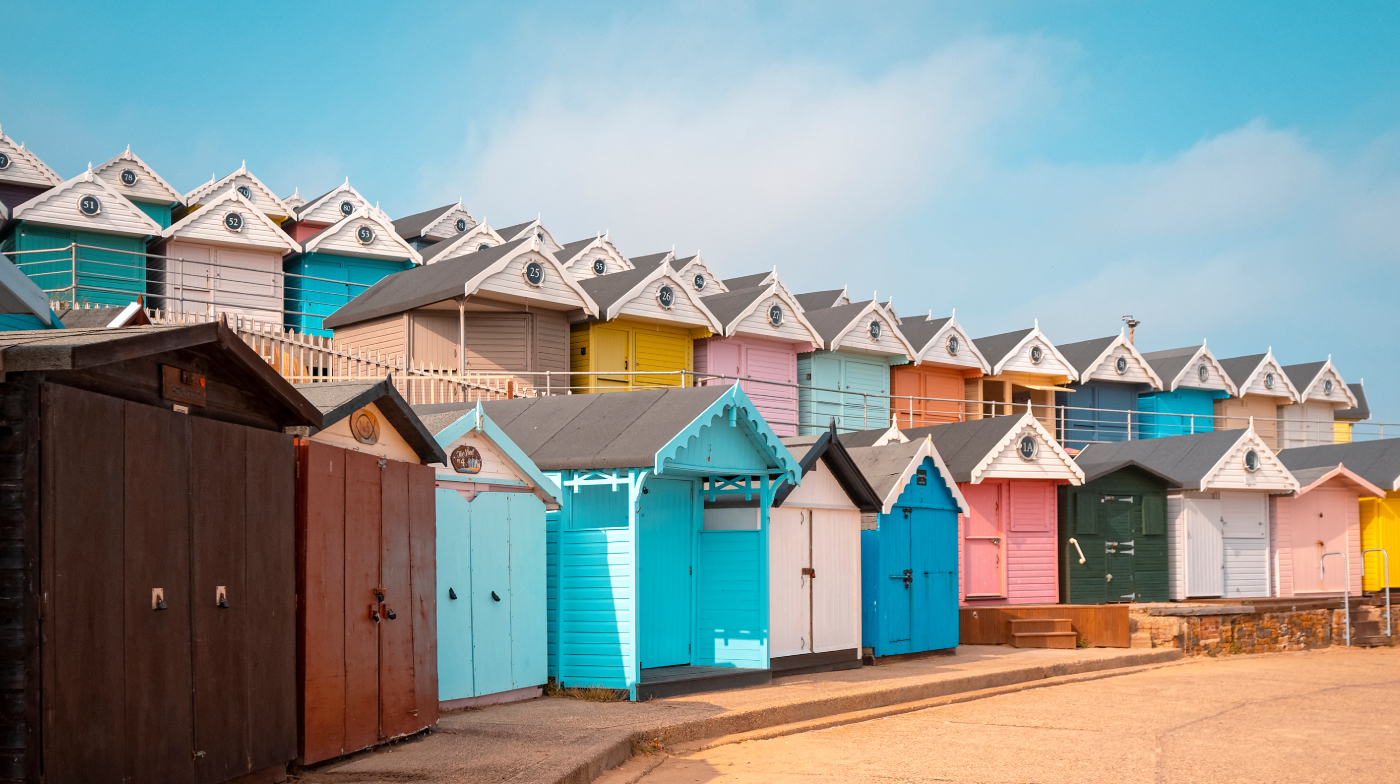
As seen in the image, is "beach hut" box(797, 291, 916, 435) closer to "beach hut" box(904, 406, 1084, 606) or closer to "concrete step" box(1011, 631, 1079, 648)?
"beach hut" box(904, 406, 1084, 606)

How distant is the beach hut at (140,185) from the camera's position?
1558 inches

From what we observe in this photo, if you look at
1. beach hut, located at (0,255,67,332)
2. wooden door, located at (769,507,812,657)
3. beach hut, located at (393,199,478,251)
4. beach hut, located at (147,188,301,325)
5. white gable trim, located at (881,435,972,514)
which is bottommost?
wooden door, located at (769,507,812,657)

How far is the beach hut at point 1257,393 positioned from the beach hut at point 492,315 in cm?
2550

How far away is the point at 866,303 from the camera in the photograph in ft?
114

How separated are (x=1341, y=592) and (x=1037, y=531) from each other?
9756 millimetres

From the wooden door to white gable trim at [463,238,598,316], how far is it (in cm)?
1211

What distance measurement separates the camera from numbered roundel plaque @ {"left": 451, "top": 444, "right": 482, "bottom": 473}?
12070mm

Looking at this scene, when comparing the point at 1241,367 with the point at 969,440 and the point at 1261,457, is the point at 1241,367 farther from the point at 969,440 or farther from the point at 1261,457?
the point at 969,440

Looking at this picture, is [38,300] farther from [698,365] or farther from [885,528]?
[698,365]

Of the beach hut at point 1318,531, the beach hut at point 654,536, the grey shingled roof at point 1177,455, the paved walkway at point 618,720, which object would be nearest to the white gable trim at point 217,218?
the beach hut at point 654,536

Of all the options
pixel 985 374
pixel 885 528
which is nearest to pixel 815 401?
pixel 985 374

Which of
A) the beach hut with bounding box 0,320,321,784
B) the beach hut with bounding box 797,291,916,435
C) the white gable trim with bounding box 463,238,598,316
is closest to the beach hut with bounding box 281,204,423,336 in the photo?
the white gable trim with bounding box 463,238,598,316

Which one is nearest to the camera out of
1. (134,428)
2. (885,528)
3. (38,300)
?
(134,428)

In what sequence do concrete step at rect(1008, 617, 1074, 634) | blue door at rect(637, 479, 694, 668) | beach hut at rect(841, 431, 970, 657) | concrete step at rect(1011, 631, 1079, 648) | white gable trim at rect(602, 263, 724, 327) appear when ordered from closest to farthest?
1. blue door at rect(637, 479, 694, 668)
2. beach hut at rect(841, 431, 970, 657)
3. concrete step at rect(1011, 631, 1079, 648)
4. concrete step at rect(1008, 617, 1074, 634)
5. white gable trim at rect(602, 263, 724, 327)
